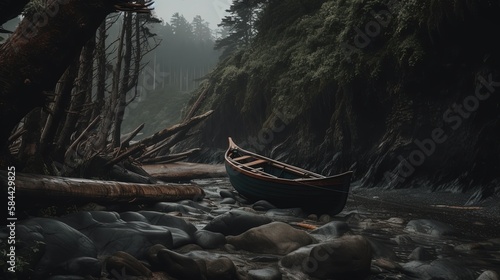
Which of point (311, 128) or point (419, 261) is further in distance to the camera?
point (311, 128)

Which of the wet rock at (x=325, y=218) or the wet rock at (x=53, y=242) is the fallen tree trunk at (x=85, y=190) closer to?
the wet rock at (x=53, y=242)

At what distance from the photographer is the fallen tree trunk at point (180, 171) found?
14211 millimetres

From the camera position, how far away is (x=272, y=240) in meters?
4.78

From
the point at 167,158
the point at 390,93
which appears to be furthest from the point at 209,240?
the point at 167,158

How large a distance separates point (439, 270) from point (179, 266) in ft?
8.71

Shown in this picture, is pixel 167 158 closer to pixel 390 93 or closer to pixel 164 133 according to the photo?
pixel 164 133

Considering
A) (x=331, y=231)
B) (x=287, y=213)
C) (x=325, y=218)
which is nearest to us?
(x=331, y=231)

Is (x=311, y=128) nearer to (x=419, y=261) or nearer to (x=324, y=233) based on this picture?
(x=324, y=233)

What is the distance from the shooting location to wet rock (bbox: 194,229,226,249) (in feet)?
15.8

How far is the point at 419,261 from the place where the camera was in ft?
14.9

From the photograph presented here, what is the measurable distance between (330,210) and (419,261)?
337 centimetres

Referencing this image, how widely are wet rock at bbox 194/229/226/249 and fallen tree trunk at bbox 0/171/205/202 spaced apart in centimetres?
165

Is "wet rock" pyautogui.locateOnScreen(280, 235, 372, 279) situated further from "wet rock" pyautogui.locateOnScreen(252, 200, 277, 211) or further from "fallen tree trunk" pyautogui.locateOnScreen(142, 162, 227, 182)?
"fallen tree trunk" pyautogui.locateOnScreen(142, 162, 227, 182)

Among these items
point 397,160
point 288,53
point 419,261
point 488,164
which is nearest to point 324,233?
point 419,261
